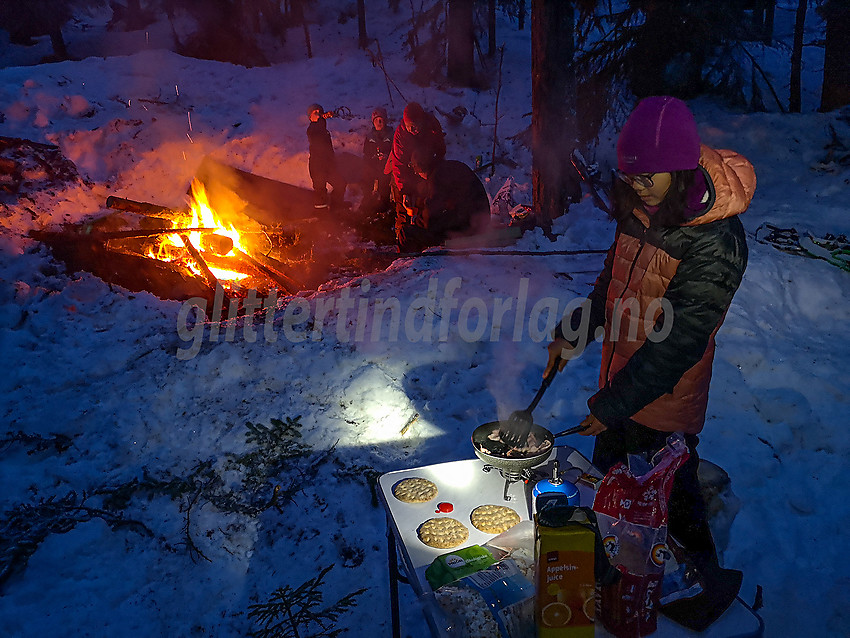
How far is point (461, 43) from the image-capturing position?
1756 cm

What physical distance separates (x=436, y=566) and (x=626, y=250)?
1.81 metres

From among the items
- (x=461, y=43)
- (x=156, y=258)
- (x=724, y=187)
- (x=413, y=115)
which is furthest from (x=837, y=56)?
(x=156, y=258)

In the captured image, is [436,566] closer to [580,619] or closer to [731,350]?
[580,619]

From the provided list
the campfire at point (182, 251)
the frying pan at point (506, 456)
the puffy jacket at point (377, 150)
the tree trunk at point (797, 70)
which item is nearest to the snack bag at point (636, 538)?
the frying pan at point (506, 456)

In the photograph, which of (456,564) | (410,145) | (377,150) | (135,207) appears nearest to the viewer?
(456,564)

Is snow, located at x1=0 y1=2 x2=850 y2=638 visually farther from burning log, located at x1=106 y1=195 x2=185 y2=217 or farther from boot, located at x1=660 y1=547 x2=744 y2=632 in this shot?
boot, located at x1=660 y1=547 x2=744 y2=632

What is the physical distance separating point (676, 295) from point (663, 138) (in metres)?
0.69

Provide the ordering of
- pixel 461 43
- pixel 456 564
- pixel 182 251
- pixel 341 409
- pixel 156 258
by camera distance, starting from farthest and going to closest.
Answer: pixel 461 43 → pixel 182 251 → pixel 156 258 → pixel 341 409 → pixel 456 564

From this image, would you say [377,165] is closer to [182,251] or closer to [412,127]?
[412,127]

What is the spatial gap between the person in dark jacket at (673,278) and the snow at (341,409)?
1.53 meters

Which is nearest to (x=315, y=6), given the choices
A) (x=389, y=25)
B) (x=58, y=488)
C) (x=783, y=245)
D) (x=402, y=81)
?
(x=389, y=25)

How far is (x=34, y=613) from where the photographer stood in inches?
139

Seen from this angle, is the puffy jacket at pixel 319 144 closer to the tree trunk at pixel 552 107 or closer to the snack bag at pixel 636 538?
the tree trunk at pixel 552 107

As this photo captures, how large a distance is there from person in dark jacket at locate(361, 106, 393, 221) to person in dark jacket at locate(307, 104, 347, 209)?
565mm
